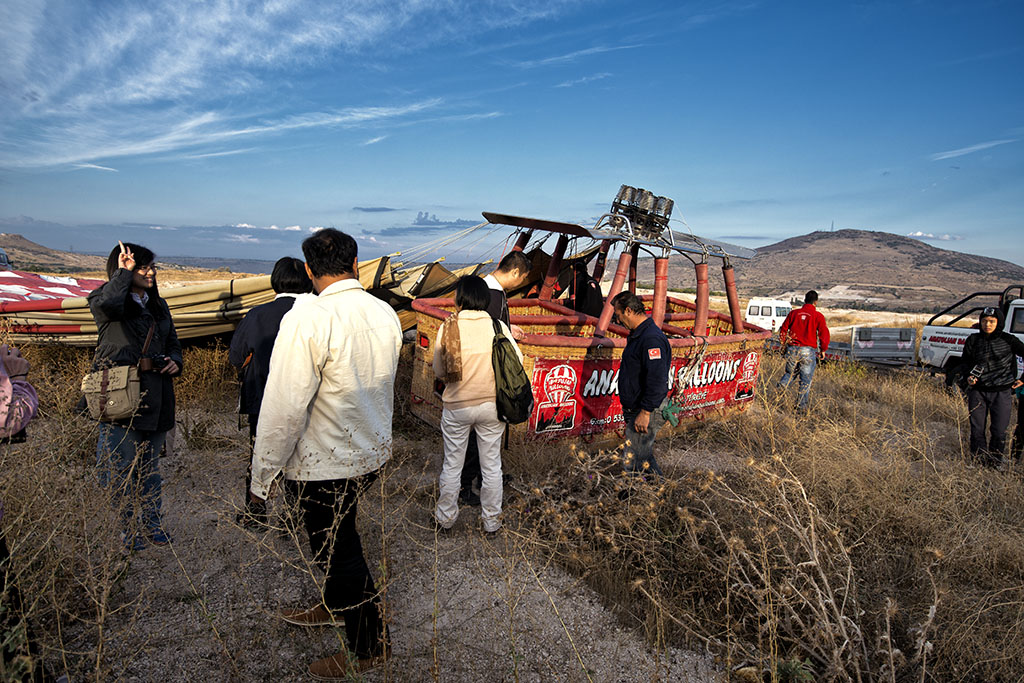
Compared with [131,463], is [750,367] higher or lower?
higher

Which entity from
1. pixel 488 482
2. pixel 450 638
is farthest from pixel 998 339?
pixel 450 638

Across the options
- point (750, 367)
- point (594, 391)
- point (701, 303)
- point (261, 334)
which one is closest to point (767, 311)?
point (750, 367)

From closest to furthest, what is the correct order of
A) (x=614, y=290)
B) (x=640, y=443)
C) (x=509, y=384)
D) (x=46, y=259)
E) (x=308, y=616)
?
1. (x=308, y=616)
2. (x=509, y=384)
3. (x=640, y=443)
4. (x=614, y=290)
5. (x=46, y=259)

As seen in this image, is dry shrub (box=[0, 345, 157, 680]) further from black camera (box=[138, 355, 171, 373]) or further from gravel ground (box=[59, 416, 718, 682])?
black camera (box=[138, 355, 171, 373])

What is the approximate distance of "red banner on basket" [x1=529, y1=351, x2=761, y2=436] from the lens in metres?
5.21

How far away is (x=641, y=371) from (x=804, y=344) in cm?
540

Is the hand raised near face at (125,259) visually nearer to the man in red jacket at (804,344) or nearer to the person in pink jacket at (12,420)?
the person in pink jacket at (12,420)

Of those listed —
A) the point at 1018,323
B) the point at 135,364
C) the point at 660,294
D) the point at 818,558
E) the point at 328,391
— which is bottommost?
the point at 818,558

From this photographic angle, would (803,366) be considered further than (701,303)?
Yes

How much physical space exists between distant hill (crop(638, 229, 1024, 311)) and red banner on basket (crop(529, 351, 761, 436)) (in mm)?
55562

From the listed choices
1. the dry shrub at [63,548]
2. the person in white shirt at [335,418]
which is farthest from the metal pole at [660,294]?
the dry shrub at [63,548]

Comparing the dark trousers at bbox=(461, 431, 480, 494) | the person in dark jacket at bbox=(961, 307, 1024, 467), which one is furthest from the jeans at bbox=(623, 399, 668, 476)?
A: the person in dark jacket at bbox=(961, 307, 1024, 467)

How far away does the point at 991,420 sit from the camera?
239 inches

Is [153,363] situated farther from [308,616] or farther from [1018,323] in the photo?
[1018,323]
